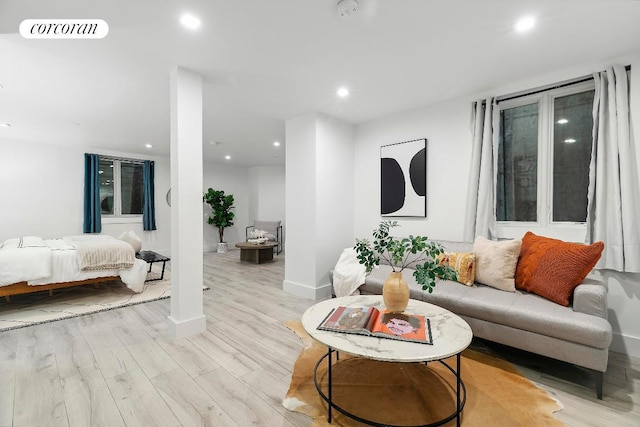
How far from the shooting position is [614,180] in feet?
8.05

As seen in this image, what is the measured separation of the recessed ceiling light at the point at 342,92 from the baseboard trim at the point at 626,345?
3337mm

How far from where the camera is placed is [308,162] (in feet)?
13.1

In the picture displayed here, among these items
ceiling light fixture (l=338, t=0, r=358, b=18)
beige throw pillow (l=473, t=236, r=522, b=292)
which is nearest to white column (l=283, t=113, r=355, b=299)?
beige throw pillow (l=473, t=236, r=522, b=292)

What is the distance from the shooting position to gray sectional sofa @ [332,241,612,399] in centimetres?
189

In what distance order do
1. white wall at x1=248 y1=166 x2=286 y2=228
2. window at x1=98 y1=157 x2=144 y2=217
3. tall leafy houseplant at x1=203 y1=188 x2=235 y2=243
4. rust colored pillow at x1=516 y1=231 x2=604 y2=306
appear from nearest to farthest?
rust colored pillow at x1=516 y1=231 x2=604 y2=306 < window at x1=98 y1=157 x2=144 y2=217 < tall leafy houseplant at x1=203 y1=188 x2=235 y2=243 < white wall at x1=248 y1=166 x2=286 y2=228

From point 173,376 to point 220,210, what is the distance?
20.1ft

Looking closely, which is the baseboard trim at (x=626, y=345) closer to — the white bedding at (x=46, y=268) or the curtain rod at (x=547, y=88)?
the curtain rod at (x=547, y=88)

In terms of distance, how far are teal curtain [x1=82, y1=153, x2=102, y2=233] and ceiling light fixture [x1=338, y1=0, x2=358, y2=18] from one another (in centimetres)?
662

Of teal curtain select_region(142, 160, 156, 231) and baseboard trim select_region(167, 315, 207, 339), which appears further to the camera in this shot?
teal curtain select_region(142, 160, 156, 231)

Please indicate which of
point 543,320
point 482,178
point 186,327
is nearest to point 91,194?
point 186,327

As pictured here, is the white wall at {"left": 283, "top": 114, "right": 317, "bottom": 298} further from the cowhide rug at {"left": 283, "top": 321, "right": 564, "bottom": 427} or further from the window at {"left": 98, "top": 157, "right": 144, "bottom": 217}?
the window at {"left": 98, "top": 157, "right": 144, "bottom": 217}

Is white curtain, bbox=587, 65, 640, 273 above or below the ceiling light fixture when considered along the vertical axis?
below

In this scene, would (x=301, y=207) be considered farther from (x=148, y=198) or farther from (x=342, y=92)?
(x=148, y=198)

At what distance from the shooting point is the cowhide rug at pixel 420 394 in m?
1.67
